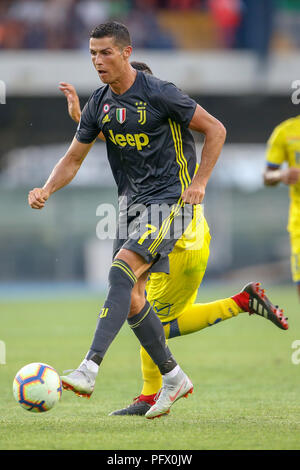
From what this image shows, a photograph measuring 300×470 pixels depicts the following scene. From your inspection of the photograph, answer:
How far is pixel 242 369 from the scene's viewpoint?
8719 mm

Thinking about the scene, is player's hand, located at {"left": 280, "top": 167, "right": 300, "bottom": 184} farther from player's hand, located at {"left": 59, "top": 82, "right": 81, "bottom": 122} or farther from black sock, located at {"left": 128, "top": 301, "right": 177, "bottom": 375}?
black sock, located at {"left": 128, "top": 301, "right": 177, "bottom": 375}

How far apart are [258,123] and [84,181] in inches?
255

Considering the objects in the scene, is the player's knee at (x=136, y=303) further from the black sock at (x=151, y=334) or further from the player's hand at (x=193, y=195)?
the player's hand at (x=193, y=195)

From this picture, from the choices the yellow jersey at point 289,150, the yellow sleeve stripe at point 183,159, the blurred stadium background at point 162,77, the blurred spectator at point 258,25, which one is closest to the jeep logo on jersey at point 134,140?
the yellow sleeve stripe at point 183,159

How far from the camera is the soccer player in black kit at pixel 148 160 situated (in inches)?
224

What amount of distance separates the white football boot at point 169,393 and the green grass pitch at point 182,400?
0.24 ft

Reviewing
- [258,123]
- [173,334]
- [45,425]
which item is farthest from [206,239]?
[258,123]

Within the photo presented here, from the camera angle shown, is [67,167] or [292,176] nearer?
[67,167]

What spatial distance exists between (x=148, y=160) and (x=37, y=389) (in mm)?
1707

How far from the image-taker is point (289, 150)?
28.2ft

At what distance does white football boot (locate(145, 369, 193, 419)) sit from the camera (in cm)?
578

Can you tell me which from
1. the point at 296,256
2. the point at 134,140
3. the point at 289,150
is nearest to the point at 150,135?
the point at 134,140

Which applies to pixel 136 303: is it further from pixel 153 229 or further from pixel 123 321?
pixel 153 229

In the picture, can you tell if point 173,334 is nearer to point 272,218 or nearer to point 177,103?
point 177,103
